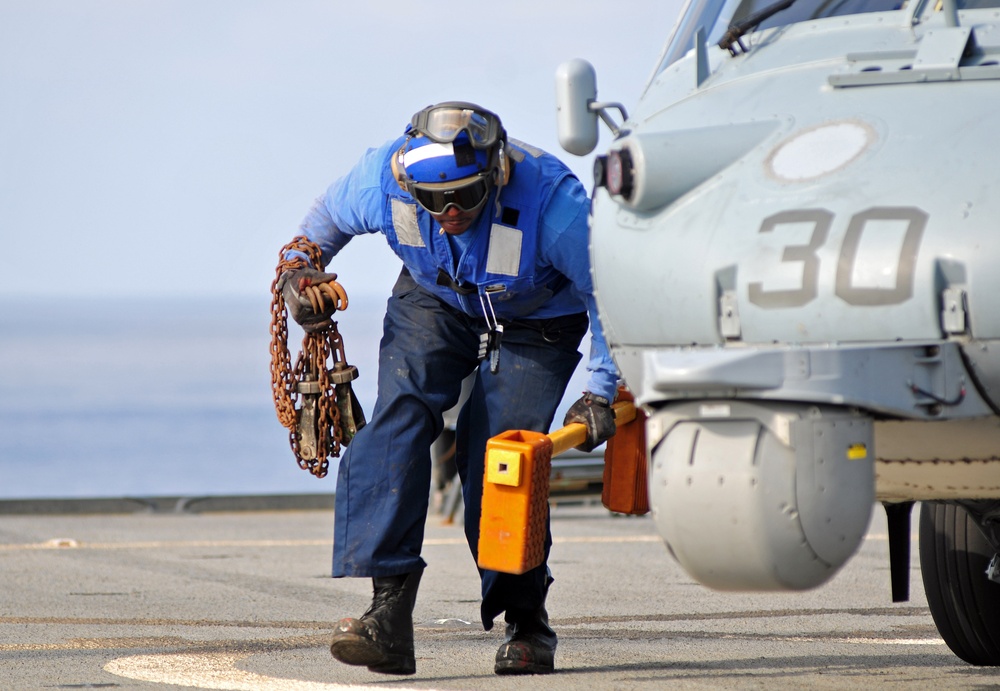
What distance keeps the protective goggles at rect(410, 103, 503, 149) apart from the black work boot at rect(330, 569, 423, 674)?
4.50ft

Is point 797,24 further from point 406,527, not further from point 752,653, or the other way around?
point 752,653

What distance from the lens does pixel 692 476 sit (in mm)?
3611

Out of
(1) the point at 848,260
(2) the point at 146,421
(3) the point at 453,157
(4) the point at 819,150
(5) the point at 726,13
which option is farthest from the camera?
(2) the point at 146,421

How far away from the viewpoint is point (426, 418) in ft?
17.7

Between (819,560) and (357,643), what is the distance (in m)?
1.84

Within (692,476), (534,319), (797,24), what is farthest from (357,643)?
(797,24)

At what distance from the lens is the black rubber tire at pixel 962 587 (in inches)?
220

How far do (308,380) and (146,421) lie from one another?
198 ft

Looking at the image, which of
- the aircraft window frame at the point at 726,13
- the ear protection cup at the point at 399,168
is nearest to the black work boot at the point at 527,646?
the ear protection cup at the point at 399,168

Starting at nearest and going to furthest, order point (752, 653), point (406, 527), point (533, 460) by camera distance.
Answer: point (533, 460) → point (406, 527) → point (752, 653)

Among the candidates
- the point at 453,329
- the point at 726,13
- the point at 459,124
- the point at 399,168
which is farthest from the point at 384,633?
the point at 726,13

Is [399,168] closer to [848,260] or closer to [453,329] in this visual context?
[453,329]

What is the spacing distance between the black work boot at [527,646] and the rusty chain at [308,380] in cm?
81

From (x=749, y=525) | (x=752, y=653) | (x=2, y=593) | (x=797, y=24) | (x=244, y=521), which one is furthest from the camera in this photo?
(x=244, y=521)
